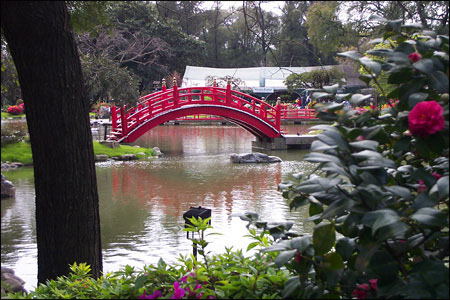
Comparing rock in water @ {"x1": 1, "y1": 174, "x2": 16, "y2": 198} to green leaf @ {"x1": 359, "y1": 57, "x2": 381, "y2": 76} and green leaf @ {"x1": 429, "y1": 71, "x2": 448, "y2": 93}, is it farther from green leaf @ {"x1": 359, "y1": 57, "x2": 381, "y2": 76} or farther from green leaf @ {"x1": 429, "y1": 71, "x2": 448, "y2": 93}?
green leaf @ {"x1": 429, "y1": 71, "x2": 448, "y2": 93}

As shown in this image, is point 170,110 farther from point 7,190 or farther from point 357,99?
point 357,99

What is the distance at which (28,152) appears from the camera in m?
9.98

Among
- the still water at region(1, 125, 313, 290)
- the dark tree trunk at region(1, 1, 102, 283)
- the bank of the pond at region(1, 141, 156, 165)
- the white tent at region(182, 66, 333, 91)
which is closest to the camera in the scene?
the dark tree trunk at region(1, 1, 102, 283)

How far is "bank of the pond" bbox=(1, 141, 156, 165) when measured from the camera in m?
9.52

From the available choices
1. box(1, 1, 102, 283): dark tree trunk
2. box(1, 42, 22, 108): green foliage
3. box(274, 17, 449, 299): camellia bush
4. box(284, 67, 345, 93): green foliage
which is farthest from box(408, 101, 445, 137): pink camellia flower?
box(1, 42, 22, 108): green foliage

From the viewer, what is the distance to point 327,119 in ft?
5.01

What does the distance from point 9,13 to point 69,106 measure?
1.47ft

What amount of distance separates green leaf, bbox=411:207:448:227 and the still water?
23.3 inches

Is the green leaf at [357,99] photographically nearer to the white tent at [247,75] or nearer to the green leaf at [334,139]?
the green leaf at [334,139]

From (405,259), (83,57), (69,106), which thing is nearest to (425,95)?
(405,259)

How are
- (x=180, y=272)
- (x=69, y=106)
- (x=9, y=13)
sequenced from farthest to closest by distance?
(x=69, y=106) < (x=9, y=13) < (x=180, y=272)

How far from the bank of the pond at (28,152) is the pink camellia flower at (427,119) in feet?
28.9

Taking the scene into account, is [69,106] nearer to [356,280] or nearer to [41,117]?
[41,117]

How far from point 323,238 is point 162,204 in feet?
Result: 17.7
